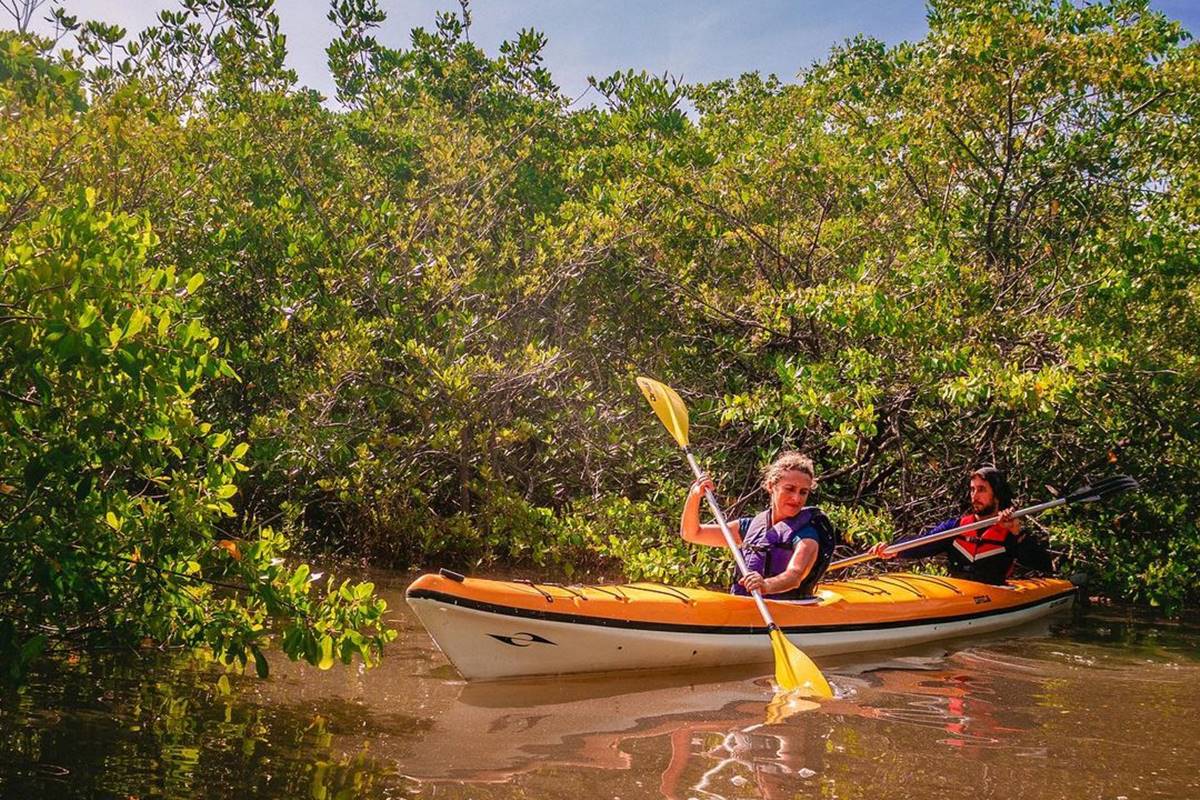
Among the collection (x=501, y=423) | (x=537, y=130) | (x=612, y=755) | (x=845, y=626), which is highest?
(x=537, y=130)

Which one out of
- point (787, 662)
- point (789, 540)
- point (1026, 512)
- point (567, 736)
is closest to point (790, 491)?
point (789, 540)

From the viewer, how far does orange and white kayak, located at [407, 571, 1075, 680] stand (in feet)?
15.3

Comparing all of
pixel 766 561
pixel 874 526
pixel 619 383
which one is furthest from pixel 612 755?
pixel 619 383

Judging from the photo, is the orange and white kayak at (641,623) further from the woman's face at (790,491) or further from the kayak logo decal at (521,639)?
the woman's face at (790,491)

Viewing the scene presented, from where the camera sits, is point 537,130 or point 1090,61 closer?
point 1090,61

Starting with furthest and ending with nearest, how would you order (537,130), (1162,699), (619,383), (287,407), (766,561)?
(537,130), (619,383), (287,407), (766,561), (1162,699)

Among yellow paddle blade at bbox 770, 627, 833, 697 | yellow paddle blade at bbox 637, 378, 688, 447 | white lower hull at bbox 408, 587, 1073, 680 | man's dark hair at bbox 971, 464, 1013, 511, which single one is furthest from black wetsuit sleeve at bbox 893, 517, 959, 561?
yellow paddle blade at bbox 770, 627, 833, 697

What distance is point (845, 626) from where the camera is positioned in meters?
5.86

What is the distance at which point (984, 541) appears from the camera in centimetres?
727

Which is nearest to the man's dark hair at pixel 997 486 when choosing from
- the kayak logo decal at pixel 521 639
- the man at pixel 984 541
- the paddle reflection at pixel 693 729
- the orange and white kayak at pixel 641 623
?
the man at pixel 984 541

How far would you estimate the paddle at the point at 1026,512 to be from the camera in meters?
6.80

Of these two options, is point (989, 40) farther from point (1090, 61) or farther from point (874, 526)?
point (874, 526)

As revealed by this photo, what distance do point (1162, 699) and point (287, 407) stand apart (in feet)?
20.2

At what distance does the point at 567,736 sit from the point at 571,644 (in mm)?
983
